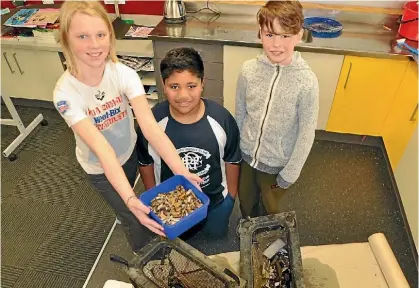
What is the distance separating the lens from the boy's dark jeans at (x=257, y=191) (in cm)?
168

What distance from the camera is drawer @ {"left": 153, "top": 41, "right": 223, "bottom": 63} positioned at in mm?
2373

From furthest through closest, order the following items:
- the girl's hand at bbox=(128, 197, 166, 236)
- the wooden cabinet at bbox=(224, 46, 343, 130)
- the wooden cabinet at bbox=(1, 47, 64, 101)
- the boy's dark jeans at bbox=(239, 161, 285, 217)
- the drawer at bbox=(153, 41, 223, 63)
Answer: the wooden cabinet at bbox=(1, 47, 64, 101) → the drawer at bbox=(153, 41, 223, 63) → the wooden cabinet at bbox=(224, 46, 343, 130) → the boy's dark jeans at bbox=(239, 161, 285, 217) → the girl's hand at bbox=(128, 197, 166, 236)

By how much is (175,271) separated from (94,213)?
1057mm

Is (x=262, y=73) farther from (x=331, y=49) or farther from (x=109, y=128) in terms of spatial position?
(x=331, y=49)

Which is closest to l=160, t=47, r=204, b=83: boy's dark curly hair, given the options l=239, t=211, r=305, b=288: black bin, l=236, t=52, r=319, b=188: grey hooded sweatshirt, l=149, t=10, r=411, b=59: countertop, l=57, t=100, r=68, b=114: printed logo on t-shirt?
l=236, t=52, r=319, b=188: grey hooded sweatshirt

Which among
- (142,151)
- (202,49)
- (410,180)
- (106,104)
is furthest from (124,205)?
(410,180)

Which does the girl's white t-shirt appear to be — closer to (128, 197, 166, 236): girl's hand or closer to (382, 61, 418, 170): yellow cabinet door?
(128, 197, 166, 236): girl's hand

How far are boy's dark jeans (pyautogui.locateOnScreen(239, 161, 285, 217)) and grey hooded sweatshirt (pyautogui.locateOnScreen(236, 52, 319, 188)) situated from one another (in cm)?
9

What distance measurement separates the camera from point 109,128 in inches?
54.9

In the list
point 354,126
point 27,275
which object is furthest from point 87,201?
point 354,126

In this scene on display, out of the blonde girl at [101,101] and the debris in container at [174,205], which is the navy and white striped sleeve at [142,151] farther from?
the debris in container at [174,205]

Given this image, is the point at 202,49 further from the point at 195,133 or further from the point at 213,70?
the point at 195,133

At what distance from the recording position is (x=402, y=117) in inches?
87.8

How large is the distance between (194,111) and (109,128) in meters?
0.34
